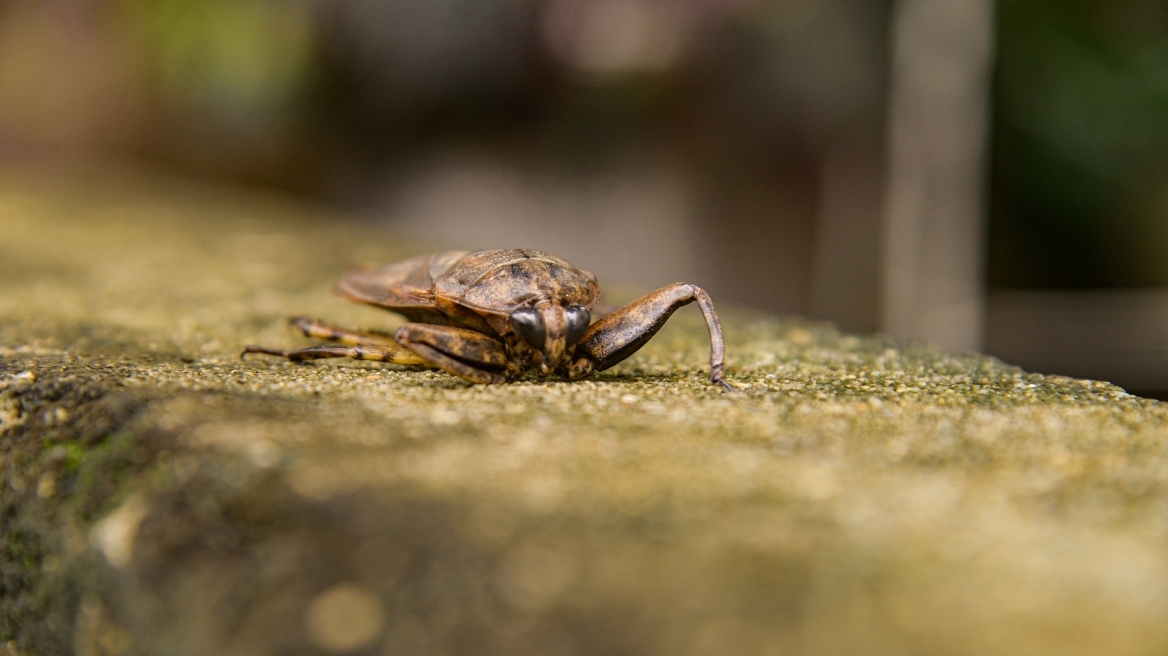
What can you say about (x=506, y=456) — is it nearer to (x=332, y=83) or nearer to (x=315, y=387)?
(x=315, y=387)

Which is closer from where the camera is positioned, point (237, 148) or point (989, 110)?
point (989, 110)

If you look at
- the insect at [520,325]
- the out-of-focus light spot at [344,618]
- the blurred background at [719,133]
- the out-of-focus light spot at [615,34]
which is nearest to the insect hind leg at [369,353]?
the insect at [520,325]

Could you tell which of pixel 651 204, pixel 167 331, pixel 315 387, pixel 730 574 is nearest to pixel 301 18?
pixel 651 204

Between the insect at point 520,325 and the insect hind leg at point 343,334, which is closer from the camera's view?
the insect at point 520,325

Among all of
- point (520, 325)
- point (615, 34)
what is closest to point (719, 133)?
point (615, 34)

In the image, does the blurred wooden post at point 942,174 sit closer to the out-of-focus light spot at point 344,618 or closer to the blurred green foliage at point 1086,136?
the blurred green foliage at point 1086,136

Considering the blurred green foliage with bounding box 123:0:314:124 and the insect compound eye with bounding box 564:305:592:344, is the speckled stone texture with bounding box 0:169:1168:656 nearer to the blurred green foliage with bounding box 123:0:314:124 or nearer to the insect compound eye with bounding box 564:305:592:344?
the insect compound eye with bounding box 564:305:592:344

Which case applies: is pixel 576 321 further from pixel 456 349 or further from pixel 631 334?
pixel 456 349
